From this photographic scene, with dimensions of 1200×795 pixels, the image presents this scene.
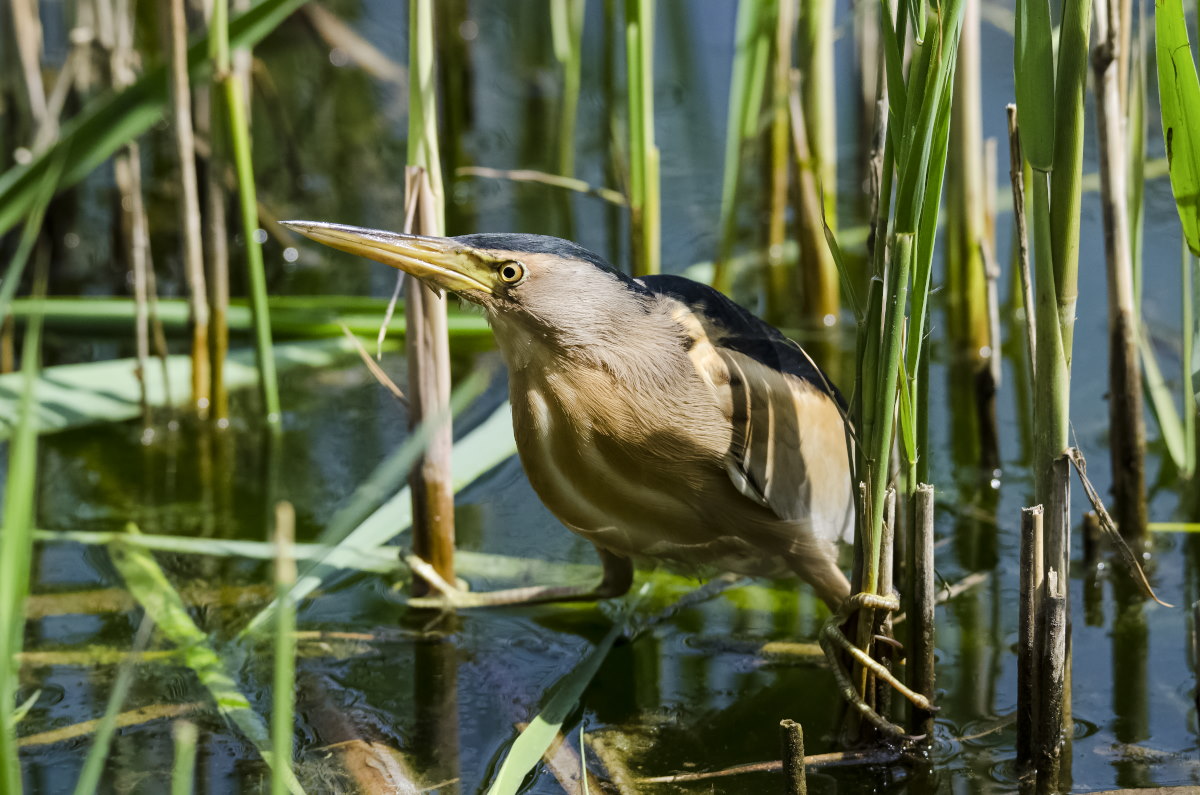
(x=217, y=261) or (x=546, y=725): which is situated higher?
(x=217, y=261)

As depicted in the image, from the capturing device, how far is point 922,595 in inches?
76.5

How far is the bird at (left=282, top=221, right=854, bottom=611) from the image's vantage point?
1968 mm

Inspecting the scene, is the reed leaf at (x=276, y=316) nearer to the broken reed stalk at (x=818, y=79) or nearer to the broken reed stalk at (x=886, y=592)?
the broken reed stalk at (x=818, y=79)

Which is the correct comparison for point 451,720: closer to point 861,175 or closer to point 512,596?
point 512,596

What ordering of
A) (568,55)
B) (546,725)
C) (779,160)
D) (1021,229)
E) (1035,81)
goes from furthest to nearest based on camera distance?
(779,160), (568,55), (546,725), (1021,229), (1035,81)

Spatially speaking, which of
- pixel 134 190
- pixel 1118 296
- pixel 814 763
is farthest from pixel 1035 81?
pixel 134 190

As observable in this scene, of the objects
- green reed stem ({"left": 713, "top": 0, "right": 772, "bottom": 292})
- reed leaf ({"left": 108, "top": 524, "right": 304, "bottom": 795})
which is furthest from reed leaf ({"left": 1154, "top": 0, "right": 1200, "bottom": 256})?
reed leaf ({"left": 108, "top": 524, "right": 304, "bottom": 795})

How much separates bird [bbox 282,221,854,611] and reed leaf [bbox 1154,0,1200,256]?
0.55m

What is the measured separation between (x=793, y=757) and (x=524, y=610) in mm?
981

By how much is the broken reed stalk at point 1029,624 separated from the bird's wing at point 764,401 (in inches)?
17.5

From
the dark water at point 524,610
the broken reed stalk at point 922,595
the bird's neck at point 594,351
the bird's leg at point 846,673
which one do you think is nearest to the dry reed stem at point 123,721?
the dark water at point 524,610

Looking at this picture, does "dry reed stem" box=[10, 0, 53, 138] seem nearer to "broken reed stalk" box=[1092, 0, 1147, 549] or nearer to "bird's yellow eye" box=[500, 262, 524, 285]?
"bird's yellow eye" box=[500, 262, 524, 285]

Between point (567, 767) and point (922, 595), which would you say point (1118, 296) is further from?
point (567, 767)

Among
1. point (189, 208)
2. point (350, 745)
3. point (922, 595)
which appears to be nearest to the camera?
point (922, 595)
